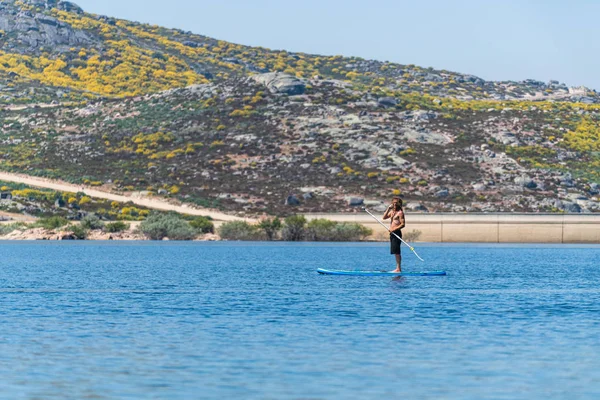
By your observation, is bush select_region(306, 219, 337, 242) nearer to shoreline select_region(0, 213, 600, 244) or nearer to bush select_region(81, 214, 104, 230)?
shoreline select_region(0, 213, 600, 244)

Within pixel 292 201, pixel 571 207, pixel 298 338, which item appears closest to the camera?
pixel 298 338

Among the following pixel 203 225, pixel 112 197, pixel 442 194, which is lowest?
pixel 203 225

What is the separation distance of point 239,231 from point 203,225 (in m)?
3.84

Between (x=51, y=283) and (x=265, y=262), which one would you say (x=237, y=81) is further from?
(x=51, y=283)

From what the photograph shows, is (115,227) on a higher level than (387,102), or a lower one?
lower

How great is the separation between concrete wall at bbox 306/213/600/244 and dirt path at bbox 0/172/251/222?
21218 mm

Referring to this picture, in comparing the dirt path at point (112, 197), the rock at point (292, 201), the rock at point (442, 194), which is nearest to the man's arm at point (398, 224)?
the dirt path at point (112, 197)

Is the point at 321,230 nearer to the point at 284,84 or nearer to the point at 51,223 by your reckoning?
the point at 51,223

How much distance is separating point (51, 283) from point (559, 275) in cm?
2423

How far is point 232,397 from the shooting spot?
19188 millimetres

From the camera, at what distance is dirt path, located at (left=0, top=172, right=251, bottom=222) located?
131375 millimetres

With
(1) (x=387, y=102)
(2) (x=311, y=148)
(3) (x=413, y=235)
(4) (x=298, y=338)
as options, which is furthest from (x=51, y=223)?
(4) (x=298, y=338)

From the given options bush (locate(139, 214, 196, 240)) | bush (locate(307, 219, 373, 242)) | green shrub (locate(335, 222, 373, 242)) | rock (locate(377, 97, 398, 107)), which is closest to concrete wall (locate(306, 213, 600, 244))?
green shrub (locate(335, 222, 373, 242))

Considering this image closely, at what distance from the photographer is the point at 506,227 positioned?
387 ft
